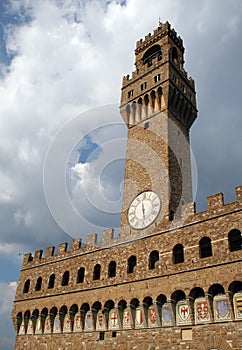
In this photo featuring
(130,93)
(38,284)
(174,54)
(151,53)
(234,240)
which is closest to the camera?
(234,240)

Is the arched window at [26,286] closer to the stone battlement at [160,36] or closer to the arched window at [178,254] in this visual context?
the arched window at [178,254]

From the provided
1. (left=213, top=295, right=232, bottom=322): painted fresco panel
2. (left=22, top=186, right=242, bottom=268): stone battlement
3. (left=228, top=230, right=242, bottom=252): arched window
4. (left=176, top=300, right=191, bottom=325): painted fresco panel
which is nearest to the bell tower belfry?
(left=22, top=186, right=242, bottom=268): stone battlement

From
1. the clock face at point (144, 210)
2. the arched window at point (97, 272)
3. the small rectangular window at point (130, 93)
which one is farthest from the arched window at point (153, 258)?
the small rectangular window at point (130, 93)

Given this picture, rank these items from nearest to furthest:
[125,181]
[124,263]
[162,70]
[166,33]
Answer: [124,263] → [125,181] → [162,70] → [166,33]

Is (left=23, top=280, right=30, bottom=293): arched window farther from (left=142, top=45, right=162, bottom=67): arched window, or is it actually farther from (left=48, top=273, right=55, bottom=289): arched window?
(left=142, top=45, right=162, bottom=67): arched window

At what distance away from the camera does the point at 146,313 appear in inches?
770

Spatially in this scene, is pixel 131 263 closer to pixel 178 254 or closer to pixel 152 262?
pixel 152 262

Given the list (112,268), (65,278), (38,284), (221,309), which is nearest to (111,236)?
(112,268)

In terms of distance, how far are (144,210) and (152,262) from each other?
4.02 m

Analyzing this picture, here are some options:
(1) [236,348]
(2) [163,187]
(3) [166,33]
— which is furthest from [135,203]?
(3) [166,33]

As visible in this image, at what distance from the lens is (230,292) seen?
16.5 meters

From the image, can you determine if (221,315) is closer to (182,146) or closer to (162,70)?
(182,146)

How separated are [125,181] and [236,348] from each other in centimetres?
1466

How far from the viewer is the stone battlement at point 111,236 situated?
739 inches
